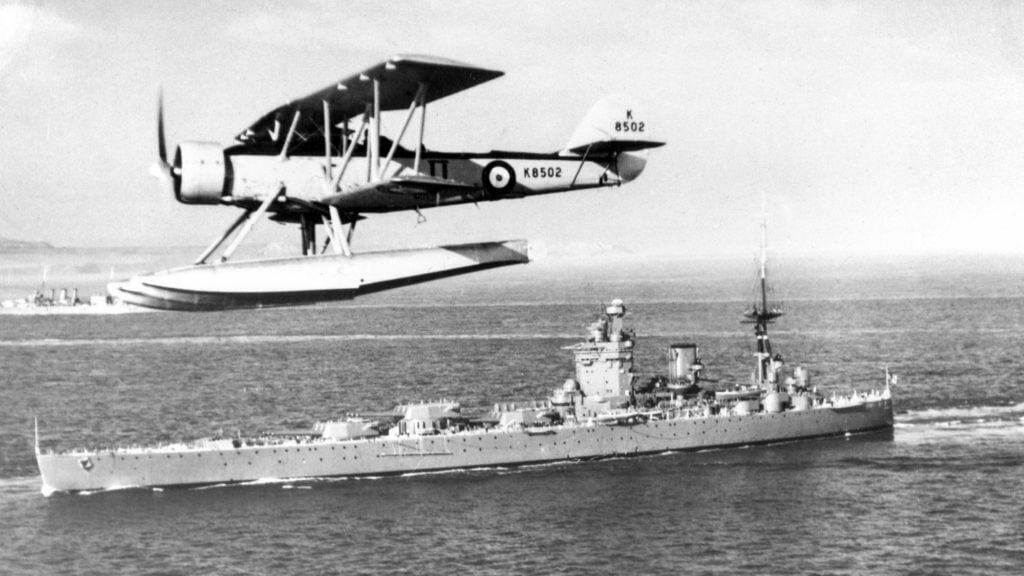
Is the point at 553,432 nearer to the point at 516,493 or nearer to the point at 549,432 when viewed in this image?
the point at 549,432

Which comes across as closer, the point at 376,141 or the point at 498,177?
the point at 376,141

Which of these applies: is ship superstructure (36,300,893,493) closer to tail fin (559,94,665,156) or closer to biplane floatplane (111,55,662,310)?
tail fin (559,94,665,156)

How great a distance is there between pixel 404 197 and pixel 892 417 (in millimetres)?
44789

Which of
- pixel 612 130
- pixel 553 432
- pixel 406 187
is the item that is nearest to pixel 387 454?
pixel 553 432

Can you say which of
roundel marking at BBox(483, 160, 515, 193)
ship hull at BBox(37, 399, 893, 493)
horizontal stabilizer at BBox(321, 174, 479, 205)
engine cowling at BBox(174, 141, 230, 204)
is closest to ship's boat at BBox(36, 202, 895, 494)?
ship hull at BBox(37, 399, 893, 493)

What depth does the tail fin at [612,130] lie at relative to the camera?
2589cm

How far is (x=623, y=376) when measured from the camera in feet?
184

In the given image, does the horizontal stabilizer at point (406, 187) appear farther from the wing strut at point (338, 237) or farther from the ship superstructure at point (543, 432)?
the ship superstructure at point (543, 432)

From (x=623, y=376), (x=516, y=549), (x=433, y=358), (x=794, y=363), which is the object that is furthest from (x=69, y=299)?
(x=516, y=549)

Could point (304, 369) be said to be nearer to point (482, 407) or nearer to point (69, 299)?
point (482, 407)

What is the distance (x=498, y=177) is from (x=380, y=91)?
3.41 m

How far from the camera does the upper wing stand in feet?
67.5

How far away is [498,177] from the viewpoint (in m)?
24.5

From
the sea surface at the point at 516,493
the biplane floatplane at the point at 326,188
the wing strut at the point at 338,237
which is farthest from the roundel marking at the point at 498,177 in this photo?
the sea surface at the point at 516,493
